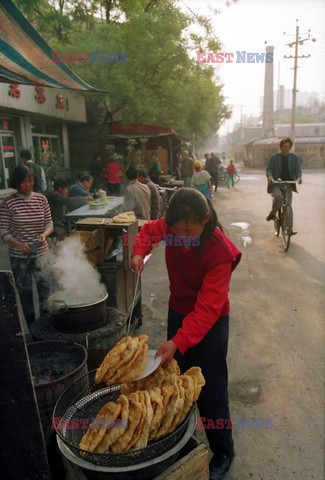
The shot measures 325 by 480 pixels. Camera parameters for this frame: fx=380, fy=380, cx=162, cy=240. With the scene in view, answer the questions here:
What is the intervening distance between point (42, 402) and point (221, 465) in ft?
4.68

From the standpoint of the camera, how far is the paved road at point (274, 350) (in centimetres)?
311

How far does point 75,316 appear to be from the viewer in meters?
3.49

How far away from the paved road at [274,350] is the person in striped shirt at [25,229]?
1.66 metres

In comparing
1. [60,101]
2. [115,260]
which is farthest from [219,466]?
[60,101]

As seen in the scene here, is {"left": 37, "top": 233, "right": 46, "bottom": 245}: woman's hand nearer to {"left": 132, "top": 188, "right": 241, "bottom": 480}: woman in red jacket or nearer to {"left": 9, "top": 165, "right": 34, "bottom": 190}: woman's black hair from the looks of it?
{"left": 9, "top": 165, "right": 34, "bottom": 190}: woman's black hair

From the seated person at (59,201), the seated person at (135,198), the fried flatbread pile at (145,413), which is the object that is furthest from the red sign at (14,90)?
the fried flatbread pile at (145,413)

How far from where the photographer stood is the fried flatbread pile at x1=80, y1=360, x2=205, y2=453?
2031 millimetres

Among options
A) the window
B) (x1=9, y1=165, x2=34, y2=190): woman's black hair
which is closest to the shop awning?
(x1=9, y1=165, x2=34, y2=190): woman's black hair

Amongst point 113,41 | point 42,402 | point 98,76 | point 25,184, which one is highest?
point 113,41

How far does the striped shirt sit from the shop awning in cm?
201

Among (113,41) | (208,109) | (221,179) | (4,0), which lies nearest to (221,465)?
(4,0)

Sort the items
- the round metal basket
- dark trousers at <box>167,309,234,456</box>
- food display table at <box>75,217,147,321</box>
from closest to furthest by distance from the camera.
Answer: the round metal basket < dark trousers at <box>167,309,234,456</box> < food display table at <box>75,217,147,321</box>

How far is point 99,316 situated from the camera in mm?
3668

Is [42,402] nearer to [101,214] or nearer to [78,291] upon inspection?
[78,291]
